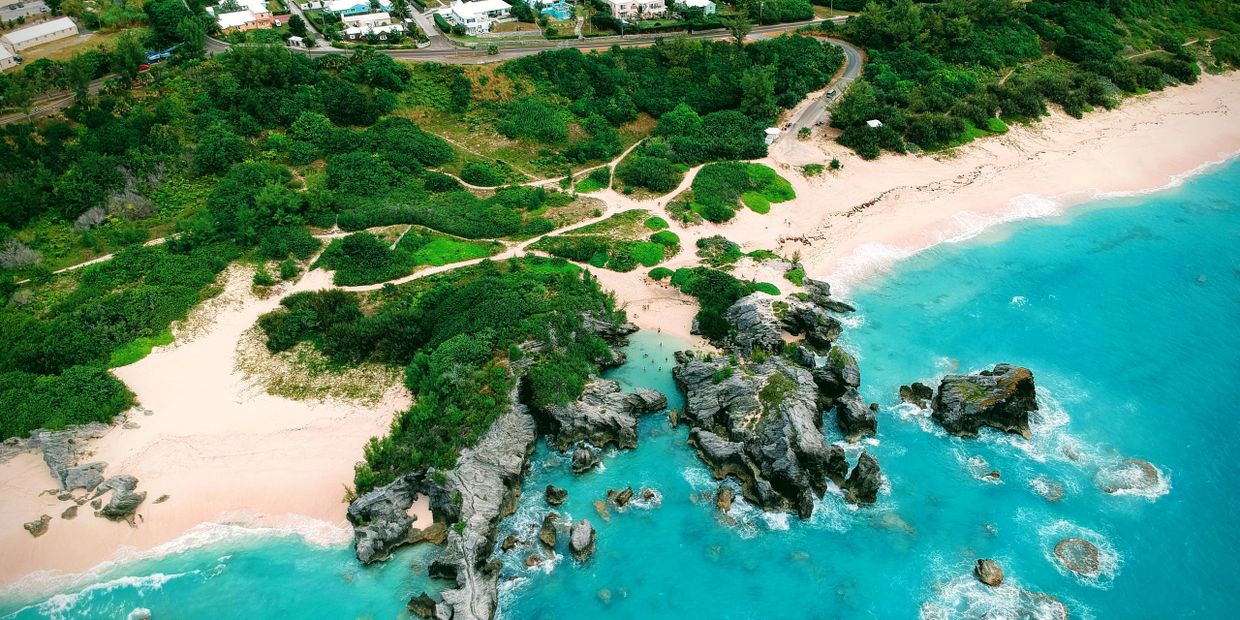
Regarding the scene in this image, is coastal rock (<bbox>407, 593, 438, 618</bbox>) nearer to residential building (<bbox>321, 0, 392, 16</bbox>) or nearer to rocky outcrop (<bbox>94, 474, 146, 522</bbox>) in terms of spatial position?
rocky outcrop (<bbox>94, 474, 146, 522</bbox>)

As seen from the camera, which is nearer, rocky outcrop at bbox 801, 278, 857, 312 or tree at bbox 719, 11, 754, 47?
rocky outcrop at bbox 801, 278, 857, 312

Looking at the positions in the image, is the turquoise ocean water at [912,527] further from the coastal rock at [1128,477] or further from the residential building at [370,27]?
the residential building at [370,27]

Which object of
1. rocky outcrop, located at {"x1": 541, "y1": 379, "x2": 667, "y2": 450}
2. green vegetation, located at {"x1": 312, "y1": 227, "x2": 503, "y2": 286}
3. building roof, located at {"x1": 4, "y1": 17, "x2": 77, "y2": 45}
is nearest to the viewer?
rocky outcrop, located at {"x1": 541, "y1": 379, "x2": 667, "y2": 450}

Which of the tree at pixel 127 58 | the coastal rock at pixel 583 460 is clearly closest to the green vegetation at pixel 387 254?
the coastal rock at pixel 583 460

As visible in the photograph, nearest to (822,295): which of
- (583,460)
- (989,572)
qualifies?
(989,572)

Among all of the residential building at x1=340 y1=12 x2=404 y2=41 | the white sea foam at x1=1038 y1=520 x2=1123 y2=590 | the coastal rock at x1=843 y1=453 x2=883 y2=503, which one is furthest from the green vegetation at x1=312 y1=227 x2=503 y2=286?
the white sea foam at x1=1038 y1=520 x2=1123 y2=590

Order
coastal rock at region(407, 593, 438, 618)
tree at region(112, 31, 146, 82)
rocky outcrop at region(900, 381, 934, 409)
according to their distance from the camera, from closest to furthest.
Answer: coastal rock at region(407, 593, 438, 618) < rocky outcrop at region(900, 381, 934, 409) < tree at region(112, 31, 146, 82)
